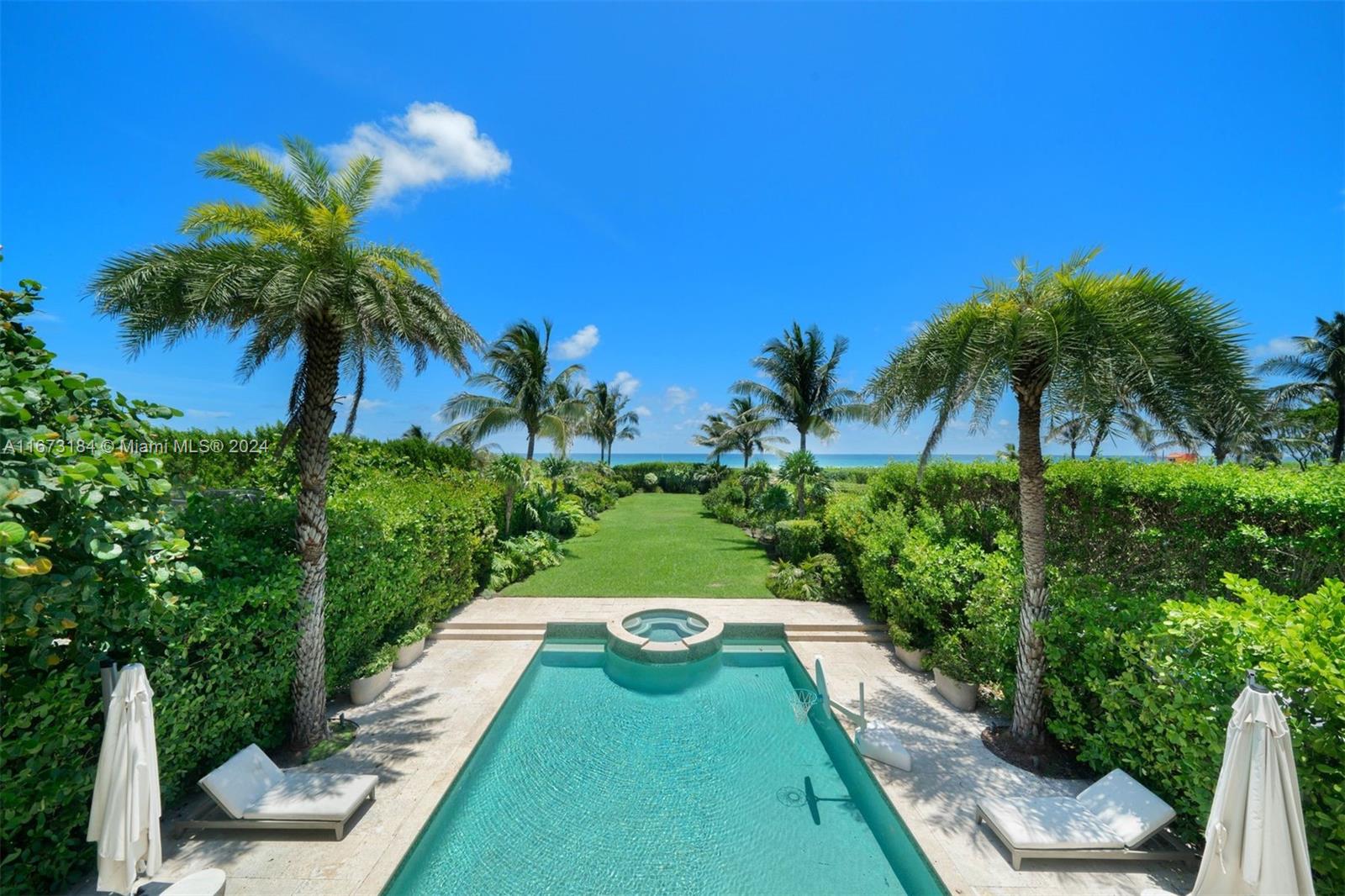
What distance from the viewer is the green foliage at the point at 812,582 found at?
1239 centimetres

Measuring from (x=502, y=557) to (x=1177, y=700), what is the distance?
1395 cm

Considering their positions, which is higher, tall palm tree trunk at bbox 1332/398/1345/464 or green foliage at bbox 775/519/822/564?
tall palm tree trunk at bbox 1332/398/1345/464

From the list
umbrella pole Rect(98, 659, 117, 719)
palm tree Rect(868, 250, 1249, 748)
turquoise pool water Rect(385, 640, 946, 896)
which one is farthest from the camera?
palm tree Rect(868, 250, 1249, 748)

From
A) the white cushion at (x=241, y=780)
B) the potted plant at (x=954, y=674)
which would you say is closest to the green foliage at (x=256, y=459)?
the white cushion at (x=241, y=780)

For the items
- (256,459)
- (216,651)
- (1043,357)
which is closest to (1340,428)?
(1043,357)

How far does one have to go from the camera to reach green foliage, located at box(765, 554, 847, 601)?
488 inches

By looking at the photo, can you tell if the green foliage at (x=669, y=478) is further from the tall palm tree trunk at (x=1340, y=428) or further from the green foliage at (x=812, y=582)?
the tall palm tree trunk at (x=1340, y=428)

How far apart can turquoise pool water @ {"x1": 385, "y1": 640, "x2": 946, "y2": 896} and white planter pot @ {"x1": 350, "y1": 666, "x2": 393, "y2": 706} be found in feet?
6.91

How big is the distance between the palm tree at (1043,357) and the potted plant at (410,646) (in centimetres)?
915

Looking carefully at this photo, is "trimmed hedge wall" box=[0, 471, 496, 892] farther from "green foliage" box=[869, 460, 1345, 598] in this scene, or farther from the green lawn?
"green foliage" box=[869, 460, 1345, 598]

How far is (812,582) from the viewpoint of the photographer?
12.7 meters

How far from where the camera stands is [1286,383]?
2302 cm

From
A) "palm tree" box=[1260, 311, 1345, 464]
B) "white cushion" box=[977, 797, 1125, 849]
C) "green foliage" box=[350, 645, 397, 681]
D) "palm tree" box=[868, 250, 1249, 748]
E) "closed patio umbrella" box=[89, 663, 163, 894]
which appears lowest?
"white cushion" box=[977, 797, 1125, 849]

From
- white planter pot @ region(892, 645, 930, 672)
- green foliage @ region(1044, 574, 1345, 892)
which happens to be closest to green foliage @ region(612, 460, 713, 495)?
white planter pot @ region(892, 645, 930, 672)
